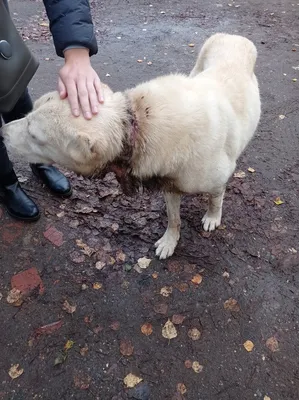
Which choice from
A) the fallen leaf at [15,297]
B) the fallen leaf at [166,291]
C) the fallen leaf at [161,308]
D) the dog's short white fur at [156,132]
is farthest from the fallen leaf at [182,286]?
the fallen leaf at [15,297]

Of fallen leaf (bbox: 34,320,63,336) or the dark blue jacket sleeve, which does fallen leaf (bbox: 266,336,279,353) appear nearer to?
fallen leaf (bbox: 34,320,63,336)

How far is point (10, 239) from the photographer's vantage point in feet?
9.70

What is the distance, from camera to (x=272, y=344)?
7.72 ft

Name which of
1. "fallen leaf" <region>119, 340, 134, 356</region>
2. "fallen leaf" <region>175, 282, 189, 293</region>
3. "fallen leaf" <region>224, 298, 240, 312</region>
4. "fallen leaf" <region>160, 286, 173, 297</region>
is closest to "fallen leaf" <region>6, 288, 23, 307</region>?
"fallen leaf" <region>119, 340, 134, 356</region>

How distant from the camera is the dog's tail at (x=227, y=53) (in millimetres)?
2785

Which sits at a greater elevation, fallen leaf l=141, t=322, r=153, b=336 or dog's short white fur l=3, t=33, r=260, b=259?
dog's short white fur l=3, t=33, r=260, b=259

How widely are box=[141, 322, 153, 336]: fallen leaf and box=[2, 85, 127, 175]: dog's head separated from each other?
1113 millimetres

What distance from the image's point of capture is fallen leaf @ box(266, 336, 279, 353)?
91.7 inches

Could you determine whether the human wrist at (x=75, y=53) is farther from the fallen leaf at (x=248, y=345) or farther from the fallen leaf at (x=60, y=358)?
the fallen leaf at (x=248, y=345)

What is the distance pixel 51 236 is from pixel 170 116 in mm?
1545

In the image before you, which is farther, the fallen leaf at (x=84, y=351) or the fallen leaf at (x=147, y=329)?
the fallen leaf at (x=147, y=329)

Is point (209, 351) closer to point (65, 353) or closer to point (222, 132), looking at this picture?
point (65, 353)

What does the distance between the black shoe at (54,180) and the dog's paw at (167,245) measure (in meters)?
0.99

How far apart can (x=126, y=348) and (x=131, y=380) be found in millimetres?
198
